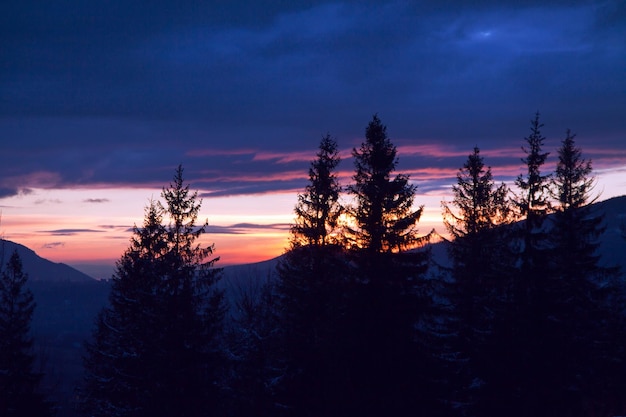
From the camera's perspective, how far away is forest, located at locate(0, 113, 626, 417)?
77.7 feet

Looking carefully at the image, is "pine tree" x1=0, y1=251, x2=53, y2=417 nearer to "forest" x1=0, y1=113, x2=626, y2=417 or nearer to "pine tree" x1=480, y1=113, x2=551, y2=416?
"forest" x1=0, y1=113, x2=626, y2=417

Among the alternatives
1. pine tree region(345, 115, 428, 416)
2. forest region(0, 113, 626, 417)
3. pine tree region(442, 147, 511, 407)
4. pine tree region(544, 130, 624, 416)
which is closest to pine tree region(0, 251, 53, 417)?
forest region(0, 113, 626, 417)

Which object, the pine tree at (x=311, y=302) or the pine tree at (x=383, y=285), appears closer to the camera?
the pine tree at (x=383, y=285)

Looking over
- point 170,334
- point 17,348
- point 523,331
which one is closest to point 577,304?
point 523,331

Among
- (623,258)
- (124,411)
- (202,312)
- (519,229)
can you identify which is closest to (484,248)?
(519,229)

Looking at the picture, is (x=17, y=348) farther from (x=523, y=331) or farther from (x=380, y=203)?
(x=523, y=331)

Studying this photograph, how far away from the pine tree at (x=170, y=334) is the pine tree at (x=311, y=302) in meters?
3.38

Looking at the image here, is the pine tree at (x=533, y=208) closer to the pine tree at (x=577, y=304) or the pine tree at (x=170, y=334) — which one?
the pine tree at (x=577, y=304)

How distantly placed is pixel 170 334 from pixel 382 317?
9259mm

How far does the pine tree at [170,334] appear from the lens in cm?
2639

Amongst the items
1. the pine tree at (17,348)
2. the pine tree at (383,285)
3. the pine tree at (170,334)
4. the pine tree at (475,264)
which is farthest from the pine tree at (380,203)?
the pine tree at (17,348)

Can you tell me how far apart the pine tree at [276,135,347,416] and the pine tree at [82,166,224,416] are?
3383 millimetres

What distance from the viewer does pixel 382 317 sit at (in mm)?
23422

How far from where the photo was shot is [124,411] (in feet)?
87.3
